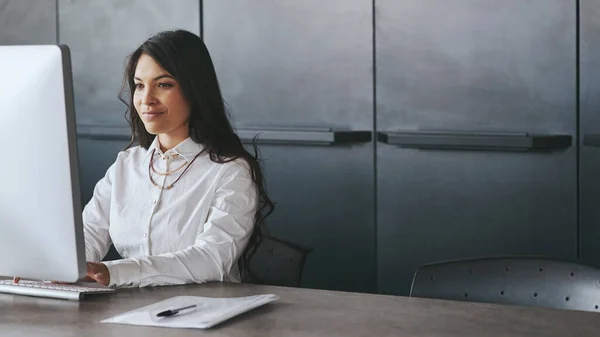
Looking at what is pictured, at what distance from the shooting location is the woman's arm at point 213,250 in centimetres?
223

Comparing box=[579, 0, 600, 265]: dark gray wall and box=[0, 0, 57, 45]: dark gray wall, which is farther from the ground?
box=[0, 0, 57, 45]: dark gray wall

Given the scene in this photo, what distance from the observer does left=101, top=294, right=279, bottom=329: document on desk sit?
6.05 ft

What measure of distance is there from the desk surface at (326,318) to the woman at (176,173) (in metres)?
0.46

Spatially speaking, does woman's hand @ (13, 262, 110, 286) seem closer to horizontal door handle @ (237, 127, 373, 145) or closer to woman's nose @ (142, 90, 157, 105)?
woman's nose @ (142, 90, 157, 105)

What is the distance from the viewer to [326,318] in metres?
1.89

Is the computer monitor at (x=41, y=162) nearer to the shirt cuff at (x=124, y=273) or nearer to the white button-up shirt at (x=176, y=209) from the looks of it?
the shirt cuff at (x=124, y=273)

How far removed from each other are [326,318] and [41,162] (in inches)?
23.2

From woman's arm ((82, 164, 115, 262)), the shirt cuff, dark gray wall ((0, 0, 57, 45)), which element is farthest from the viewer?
dark gray wall ((0, 0, 57, 45))

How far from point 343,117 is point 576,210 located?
3.03 feet

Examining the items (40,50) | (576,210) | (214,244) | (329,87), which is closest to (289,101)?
(329,87)

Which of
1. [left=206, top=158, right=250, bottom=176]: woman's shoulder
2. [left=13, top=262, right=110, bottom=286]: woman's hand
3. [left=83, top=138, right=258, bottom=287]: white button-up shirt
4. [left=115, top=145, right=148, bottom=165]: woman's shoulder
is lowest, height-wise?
[left=13, top=262, right=110, bottom=286]: woman's hand

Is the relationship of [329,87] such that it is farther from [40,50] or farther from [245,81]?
[40,50]

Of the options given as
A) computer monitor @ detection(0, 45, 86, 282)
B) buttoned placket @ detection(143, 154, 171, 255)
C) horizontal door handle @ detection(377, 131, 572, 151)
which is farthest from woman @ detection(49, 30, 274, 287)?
horizontal door handle @ detection(377, 131, 572, 151)

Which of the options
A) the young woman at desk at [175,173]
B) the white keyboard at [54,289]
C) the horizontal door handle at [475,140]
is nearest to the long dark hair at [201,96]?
the young woman at desk at [175,173]
